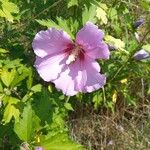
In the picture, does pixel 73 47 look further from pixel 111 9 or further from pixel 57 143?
pixel 111 9

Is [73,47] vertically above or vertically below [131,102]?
above

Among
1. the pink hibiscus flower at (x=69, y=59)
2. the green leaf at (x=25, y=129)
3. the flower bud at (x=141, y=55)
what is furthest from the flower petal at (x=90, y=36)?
the flower bud at (x=141, y=55)

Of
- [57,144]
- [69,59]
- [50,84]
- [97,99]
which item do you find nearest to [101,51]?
[69,59]

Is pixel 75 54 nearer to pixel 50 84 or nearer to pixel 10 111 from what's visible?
pixel 10 111

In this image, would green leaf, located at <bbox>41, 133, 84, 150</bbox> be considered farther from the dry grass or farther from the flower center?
the dry grass

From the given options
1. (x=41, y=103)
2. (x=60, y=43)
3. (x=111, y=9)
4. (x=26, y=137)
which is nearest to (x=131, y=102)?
(x=111, y=9)

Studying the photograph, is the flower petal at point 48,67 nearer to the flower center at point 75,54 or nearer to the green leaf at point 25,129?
the flower center at point 75,54
